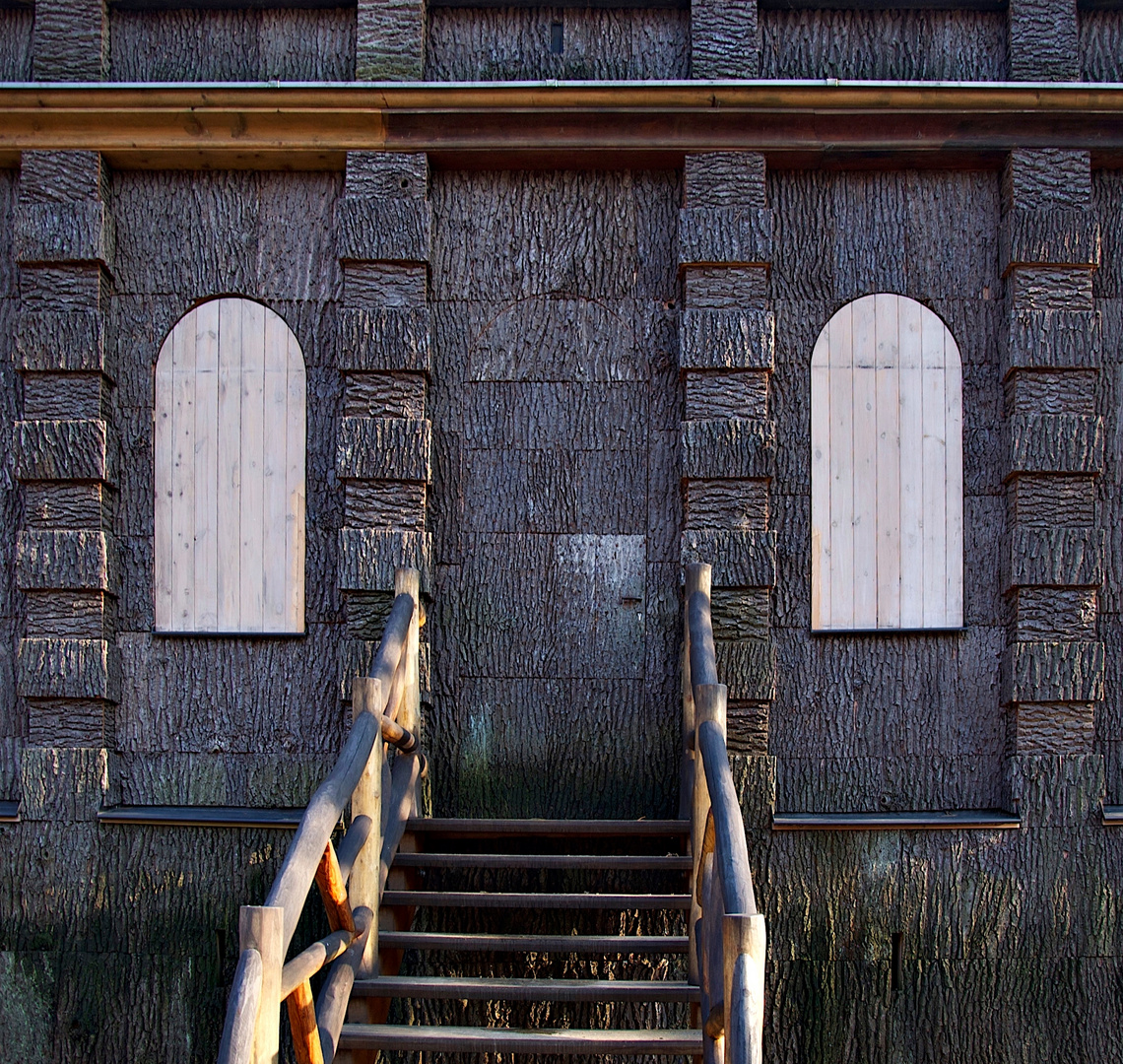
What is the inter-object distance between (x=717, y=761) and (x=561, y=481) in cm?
198

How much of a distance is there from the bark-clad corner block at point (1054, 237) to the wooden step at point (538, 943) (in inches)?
139

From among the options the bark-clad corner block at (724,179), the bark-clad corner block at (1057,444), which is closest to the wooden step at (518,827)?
the bark-clad corner block at (1057,444)

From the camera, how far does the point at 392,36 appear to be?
5055mm

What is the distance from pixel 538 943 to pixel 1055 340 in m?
3.61

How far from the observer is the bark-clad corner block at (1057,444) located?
4855mm

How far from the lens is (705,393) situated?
4.91 meters

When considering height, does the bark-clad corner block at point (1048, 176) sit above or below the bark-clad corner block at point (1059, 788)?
above

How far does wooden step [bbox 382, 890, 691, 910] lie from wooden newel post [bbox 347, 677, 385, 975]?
205 millimetres

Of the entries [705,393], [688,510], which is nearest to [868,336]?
[705,393]

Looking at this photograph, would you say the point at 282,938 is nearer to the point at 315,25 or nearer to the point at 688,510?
the point at 688,510

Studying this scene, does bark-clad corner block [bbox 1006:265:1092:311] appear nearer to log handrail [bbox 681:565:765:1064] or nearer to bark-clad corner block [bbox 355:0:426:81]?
log handrail [bbox 681:565:765:1064]

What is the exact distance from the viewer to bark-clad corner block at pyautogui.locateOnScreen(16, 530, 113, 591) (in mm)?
4898

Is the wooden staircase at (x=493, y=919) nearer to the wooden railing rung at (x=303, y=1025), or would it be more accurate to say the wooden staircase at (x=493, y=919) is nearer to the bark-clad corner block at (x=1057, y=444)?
the wooden railing rung at (x=303, y=1025)

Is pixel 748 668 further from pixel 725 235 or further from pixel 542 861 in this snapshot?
pixel 725 235
